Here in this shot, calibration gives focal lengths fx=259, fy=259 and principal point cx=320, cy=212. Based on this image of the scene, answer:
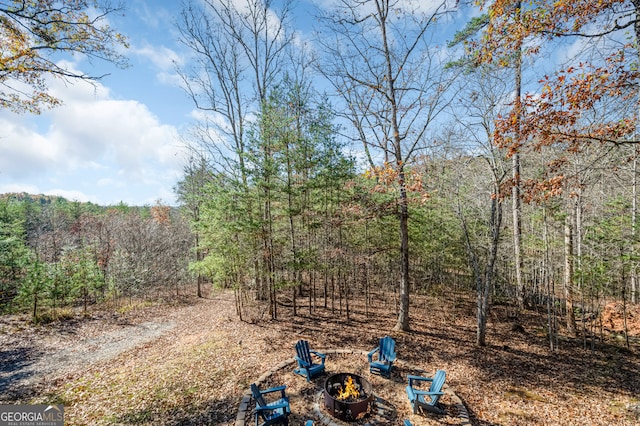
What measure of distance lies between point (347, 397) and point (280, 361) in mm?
2602

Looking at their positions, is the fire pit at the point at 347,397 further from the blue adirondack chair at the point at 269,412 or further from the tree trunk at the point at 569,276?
the tree trunk at the point at 569,276

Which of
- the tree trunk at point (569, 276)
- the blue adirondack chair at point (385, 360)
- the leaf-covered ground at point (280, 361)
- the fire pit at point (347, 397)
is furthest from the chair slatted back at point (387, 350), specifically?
the tree trunk at point (569, 276)

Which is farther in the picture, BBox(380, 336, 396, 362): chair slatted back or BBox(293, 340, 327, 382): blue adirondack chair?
BBox(380, 336, 396, 362): chair slatted back

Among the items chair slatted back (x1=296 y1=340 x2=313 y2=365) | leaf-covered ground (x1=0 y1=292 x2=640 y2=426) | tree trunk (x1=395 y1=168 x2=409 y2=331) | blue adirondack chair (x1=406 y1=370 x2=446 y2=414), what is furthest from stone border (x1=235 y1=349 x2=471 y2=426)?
tree trunk (x1=395 y1=168 x2=409 y2=331)

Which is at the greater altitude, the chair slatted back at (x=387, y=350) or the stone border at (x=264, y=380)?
the chair slatted back at (x=387, y=350)

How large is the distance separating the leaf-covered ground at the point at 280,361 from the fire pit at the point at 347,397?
57cm

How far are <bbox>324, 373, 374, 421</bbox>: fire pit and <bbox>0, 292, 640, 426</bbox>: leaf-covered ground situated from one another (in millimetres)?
572

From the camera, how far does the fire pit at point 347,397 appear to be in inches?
182

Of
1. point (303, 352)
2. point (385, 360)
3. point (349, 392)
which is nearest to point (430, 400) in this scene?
point (385, 360)

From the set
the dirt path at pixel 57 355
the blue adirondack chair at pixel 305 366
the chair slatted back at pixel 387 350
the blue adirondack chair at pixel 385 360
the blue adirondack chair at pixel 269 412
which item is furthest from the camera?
the dirt path at pixel 57 355

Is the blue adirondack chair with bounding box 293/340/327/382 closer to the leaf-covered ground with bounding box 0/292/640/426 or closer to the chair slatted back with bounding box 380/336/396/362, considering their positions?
the leaf-covered ground with bounding box 0/292/640/426

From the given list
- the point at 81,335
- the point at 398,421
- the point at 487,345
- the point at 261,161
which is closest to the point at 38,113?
→ the point at 261,161

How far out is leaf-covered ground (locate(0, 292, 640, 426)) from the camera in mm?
5180

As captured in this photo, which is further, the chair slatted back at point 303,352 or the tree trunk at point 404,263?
the tree trunk at point 404,263
